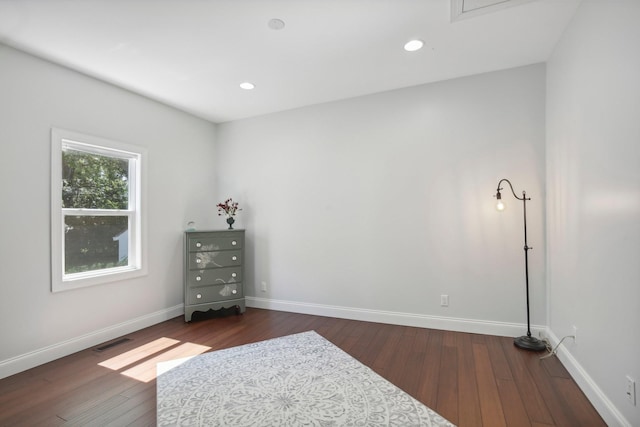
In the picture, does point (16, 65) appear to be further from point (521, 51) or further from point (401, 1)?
point (521, 51)

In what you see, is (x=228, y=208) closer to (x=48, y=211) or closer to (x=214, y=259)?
(x=214, y=259)

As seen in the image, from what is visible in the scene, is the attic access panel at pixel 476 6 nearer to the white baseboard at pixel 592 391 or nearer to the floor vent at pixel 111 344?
the white baseboard at pixel 592 391

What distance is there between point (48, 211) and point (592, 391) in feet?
14.3

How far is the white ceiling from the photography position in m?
2.10

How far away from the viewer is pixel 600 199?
187 cm

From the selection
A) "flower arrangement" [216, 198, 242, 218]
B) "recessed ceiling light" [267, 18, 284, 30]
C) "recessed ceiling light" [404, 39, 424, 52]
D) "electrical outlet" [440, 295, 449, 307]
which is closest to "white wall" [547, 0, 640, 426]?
"electrical outlet" [440, 295, 449, 307]

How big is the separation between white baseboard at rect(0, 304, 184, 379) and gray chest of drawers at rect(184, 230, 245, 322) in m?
0.36

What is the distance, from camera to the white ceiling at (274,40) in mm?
2098

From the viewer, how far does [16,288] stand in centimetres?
247

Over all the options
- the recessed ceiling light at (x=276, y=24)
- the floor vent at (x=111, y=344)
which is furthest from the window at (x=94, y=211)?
the recessed ceiling light at (x=276, y=24)

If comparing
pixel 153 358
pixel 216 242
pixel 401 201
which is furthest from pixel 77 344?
pixel 401 201

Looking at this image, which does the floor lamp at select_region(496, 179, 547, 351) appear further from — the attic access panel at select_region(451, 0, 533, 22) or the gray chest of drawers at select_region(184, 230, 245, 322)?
the gray chest of drawers at select_region(184, 230, 245, 322)

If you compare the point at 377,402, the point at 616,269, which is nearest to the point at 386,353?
the point at 377,402

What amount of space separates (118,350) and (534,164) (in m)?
4.38
